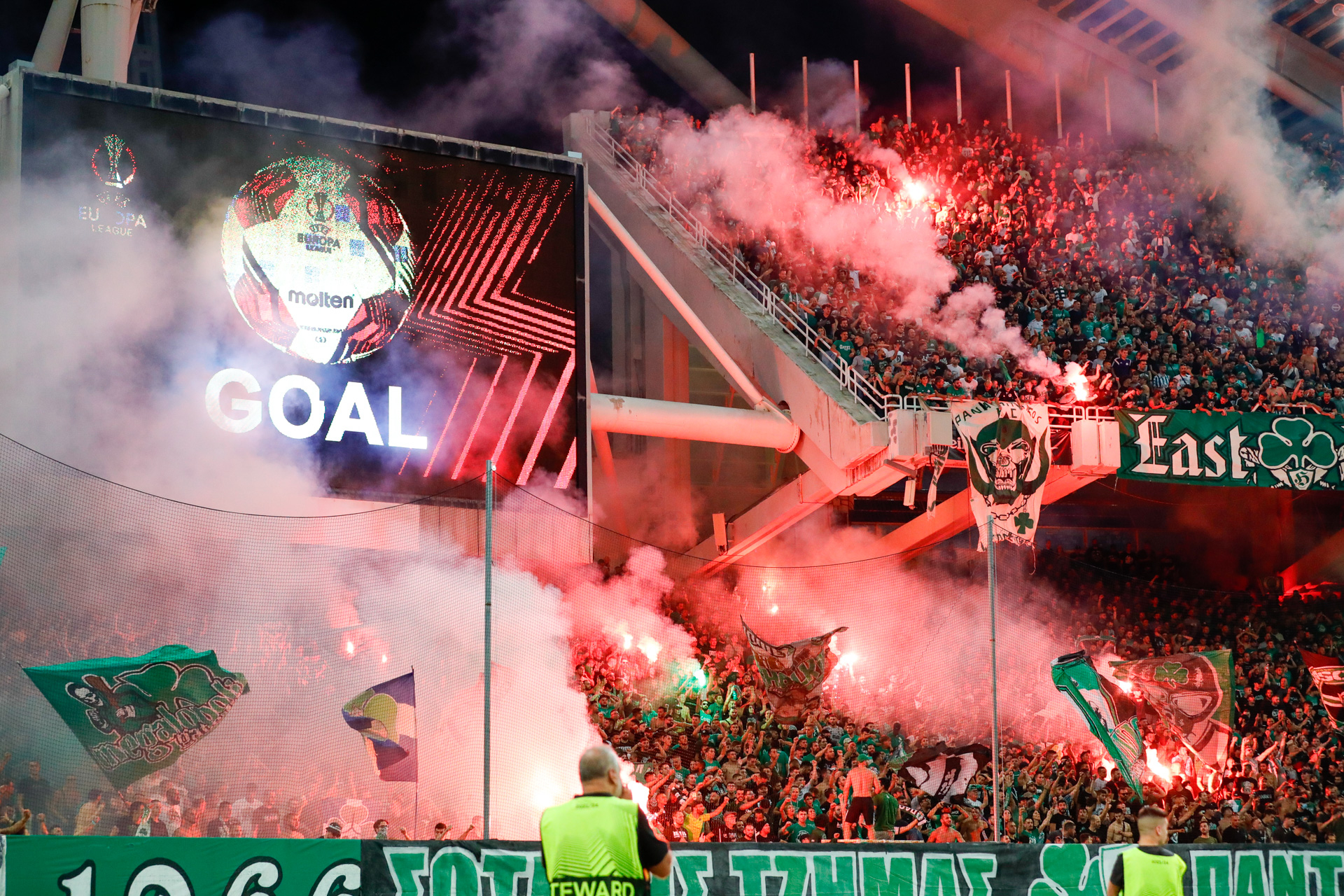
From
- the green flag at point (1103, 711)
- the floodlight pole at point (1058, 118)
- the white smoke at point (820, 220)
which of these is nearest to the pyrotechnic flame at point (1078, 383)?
the white smoke at point (820, 220)

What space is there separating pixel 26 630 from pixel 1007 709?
30.0ft

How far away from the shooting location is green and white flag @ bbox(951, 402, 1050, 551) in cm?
2098

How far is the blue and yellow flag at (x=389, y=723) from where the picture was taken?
468 inches

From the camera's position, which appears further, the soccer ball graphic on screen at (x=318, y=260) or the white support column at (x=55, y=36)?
the white support column at (x=55, y=36)

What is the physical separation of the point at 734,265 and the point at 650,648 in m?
10.7

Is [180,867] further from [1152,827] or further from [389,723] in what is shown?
[1152,827]

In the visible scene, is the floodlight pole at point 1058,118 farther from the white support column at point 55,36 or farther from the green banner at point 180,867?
the green banner at point 180,867

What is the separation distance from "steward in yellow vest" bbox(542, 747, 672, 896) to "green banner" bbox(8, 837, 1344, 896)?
295 cm

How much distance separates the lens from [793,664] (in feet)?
44.0

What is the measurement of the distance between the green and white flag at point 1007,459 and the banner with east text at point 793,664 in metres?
7.83

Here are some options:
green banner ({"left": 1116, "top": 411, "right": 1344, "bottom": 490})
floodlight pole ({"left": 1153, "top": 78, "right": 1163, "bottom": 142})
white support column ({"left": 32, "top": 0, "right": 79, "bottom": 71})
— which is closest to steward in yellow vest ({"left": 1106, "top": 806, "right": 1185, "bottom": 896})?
green banner ({"left": 1116, "top": 411, "right": 1344, "bottom": 490})

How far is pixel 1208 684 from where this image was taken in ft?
50.9

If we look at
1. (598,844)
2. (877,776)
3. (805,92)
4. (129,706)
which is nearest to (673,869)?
(129,706)

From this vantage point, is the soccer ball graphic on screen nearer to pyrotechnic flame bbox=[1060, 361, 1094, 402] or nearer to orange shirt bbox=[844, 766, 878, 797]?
orange shirt bbox=[844, 766, 878, 797]
